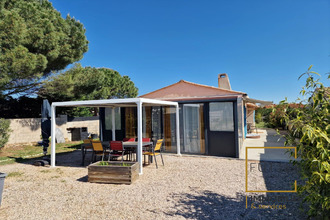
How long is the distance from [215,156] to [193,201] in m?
5.14

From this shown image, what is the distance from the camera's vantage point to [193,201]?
450 cm

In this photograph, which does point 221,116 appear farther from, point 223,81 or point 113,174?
point 223,81

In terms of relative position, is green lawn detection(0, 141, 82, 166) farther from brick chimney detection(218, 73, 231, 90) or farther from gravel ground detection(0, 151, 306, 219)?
brick chimney detection(218, 73, 231, 90)

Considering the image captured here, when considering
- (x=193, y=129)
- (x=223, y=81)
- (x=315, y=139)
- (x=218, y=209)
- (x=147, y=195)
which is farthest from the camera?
(x=223, y=81)

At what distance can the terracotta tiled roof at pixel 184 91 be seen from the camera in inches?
405

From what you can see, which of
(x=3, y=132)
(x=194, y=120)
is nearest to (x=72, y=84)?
(x=3, y=132)

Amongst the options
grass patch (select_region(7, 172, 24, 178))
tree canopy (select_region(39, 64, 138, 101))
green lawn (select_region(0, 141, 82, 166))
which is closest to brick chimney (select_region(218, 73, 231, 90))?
tree canopy (select_region(39, 64, 138, 101))

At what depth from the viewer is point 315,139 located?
8.23 ft

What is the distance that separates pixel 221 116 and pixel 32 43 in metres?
10.7

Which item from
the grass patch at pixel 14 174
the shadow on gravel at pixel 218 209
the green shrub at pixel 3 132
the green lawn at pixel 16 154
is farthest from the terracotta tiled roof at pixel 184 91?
the green shrub at pixel 3 132

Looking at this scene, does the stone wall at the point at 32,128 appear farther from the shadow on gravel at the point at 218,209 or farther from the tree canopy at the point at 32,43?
the shadow on gravel at the point at 218,209

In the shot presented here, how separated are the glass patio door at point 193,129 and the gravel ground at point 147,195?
7.27ft

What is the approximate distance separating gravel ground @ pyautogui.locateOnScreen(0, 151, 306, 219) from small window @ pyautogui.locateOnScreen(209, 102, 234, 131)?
2058 millimetres

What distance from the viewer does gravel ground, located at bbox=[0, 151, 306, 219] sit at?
3.93 metres
